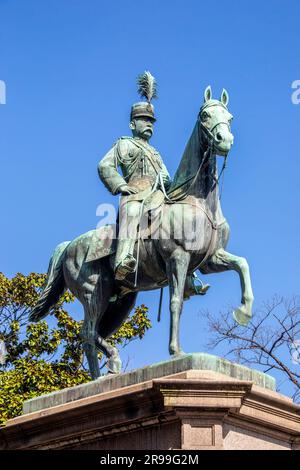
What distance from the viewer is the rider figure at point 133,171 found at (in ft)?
37.8

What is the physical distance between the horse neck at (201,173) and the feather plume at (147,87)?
1.61 metres

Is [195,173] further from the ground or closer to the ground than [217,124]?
closer to the ground

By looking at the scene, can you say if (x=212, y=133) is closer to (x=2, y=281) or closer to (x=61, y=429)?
(x=61, y=429)

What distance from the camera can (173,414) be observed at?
9695 mm

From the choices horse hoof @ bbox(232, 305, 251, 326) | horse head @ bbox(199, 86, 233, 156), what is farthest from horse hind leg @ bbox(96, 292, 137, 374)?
horse head @ bbox(199, 86, 233, 156)

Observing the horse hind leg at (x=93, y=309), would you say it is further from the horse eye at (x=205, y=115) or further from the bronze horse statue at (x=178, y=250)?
the horse eye at (x=205, y=115)

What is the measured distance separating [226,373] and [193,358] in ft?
1.39

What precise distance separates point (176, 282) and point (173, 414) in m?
1.87

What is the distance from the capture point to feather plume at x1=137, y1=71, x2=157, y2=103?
13.0 meters

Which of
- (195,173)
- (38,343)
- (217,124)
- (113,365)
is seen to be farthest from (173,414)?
(38,343)

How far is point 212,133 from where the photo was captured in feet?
36.6

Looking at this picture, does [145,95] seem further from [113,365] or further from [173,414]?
[173,414]

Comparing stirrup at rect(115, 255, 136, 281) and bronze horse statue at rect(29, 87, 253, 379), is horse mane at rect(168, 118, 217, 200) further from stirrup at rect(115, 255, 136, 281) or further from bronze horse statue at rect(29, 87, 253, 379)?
stirrup at rect(115, 255, 136, 281)
